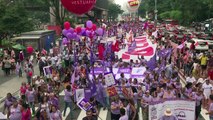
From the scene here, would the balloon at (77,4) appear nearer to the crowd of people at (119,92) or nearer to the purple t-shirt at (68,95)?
the crowd of people at (119,92)

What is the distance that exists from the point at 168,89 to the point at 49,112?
404 centimetres

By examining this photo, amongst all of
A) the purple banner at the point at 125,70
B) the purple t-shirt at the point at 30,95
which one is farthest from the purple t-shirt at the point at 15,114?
the purple banner at the point at 125,70

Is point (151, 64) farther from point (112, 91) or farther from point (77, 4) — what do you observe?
point (112, 91)

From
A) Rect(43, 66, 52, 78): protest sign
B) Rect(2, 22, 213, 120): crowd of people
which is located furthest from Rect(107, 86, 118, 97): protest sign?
Rect(43, 66, 52, 78): protest sign

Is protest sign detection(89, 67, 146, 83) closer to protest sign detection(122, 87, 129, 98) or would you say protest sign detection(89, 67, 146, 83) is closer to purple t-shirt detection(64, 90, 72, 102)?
protest sign detection(122, 87, 129, 98)

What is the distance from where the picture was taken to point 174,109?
35.3 feet

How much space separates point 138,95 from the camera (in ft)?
43.9

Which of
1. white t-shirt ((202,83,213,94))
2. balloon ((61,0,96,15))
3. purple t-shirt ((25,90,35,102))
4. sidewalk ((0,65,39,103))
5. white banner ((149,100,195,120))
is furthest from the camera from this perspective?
sidewalk ((0,65,39,103))

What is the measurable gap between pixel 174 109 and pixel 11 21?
88.6 ft

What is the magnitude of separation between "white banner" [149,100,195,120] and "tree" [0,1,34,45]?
25.3 m

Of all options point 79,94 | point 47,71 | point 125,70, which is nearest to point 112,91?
point 79,94

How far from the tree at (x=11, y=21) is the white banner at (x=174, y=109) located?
25.3 meters

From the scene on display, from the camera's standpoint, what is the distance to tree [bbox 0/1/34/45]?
3388cm

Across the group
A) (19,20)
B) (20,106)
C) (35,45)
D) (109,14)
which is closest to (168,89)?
(20,106)
